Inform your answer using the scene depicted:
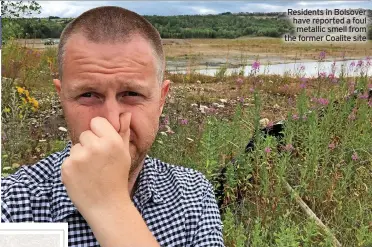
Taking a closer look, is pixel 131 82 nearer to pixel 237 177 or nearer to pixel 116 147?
pixel 116 147

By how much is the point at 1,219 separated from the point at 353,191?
1402mm

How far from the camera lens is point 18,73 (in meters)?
1.81

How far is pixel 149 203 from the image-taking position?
0.83 m

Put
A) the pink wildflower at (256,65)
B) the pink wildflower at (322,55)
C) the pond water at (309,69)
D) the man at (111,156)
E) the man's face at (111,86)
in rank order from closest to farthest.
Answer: the man at (111,156) → the man's face at (111,86) → the pink wildflower at (256,65) → the pink wildflower at (322,55) → the pond water at (309,69)

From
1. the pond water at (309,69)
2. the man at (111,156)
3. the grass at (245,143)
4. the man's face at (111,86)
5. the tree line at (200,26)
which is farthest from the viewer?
the pond water at (309,69)

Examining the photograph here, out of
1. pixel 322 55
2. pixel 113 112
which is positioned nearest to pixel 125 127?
pixel 113 112

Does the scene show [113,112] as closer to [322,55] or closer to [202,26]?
[202,26]

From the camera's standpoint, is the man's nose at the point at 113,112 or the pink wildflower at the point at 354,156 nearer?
the man's nose at the point at 113,112

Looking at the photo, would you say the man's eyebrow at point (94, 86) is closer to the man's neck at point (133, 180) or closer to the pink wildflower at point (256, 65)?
the man's neck at point (133, 180)

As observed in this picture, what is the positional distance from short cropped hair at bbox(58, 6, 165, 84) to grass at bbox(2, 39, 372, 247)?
2.40ft

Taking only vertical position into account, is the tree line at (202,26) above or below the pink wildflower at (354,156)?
above

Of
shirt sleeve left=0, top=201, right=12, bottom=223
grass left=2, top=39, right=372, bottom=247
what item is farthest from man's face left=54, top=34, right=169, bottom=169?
grass left=2, top=39, right=372, bottom=247

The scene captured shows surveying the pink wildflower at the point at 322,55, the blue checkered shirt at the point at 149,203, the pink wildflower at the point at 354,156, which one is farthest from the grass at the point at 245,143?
the blue checkered shirt at the point at 149,203

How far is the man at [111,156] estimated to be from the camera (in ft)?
1.94
